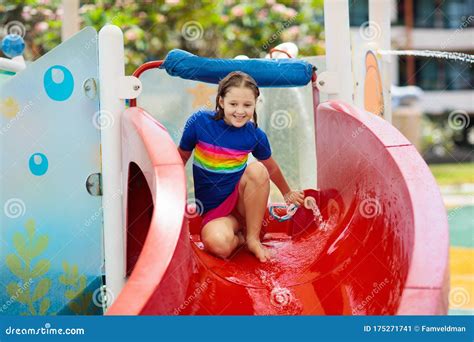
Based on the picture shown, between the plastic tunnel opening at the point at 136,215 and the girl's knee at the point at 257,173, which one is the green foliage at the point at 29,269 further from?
the girl's knee at the point at 257,173

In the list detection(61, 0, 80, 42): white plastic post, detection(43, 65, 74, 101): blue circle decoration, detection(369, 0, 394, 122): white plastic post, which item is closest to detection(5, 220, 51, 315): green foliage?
detection(43, 65, 74, 101): blue circle decoration

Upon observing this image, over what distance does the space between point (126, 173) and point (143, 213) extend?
240mm

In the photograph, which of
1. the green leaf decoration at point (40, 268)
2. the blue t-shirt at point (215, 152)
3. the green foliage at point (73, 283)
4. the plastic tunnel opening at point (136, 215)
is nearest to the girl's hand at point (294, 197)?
the blue t-shirt at point (215, 152)

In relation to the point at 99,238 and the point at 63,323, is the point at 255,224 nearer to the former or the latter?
the point at 99,238

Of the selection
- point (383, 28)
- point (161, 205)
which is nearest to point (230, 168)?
point (161, 205)

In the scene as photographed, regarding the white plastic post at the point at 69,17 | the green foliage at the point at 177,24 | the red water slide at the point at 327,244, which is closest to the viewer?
the red water slide at the point at 327,244

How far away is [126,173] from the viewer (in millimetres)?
2322

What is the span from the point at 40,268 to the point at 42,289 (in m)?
0.08

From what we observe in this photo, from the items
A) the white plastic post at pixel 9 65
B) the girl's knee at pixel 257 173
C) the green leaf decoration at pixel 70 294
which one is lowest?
the green leaf decoration at pixel 70 294

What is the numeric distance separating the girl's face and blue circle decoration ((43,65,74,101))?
546 millimetres

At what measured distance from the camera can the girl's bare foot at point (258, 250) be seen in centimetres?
230

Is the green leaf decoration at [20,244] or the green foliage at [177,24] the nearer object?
the green leaf decoration at [20,244]

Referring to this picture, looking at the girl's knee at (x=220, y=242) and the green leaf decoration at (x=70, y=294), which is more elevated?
the girl's knee at (x=220, y=242)

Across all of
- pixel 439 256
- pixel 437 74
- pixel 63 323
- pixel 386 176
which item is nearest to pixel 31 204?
pixel 63 323
